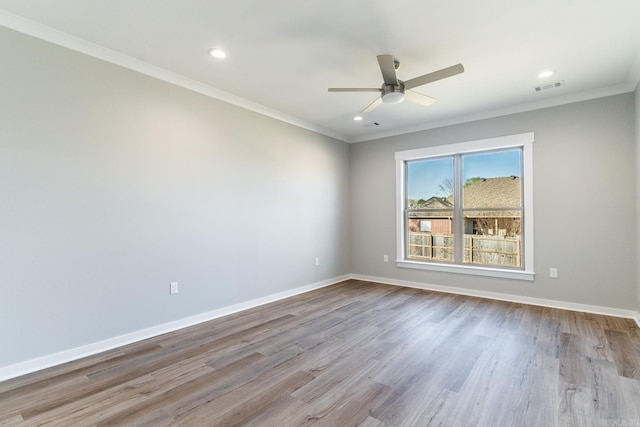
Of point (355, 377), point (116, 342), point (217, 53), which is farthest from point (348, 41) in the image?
point (116, 342)

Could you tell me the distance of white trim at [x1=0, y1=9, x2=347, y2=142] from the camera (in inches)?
91.8

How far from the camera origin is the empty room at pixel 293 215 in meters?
2.13

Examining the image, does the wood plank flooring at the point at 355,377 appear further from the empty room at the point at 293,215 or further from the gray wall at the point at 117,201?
the gray wall at the point at 117,201

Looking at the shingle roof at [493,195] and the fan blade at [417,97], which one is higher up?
the fan blade at [417,97]

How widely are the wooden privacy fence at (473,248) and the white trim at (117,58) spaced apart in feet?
10.8

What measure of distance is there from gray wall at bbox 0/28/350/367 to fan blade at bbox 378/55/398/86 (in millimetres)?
2038

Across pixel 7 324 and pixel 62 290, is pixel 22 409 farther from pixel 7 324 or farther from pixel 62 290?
pixel 62 290

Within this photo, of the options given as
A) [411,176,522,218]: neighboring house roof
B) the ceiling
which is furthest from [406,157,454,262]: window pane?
the ceiling

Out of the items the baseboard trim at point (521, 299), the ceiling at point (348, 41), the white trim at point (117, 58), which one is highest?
the ceiling at point (348, 41)

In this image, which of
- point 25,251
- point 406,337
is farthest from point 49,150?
point 406,337

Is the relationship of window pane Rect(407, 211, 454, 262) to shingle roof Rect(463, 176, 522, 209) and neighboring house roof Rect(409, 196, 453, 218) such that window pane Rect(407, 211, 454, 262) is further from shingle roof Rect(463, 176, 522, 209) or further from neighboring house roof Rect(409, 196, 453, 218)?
shingle roof Rect(463, 176, 522, 209)

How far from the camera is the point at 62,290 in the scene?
2514mm

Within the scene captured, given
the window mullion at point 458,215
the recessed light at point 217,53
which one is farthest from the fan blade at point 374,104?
the window mullion at point 458,215

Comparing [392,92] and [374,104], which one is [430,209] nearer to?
[374,104]
